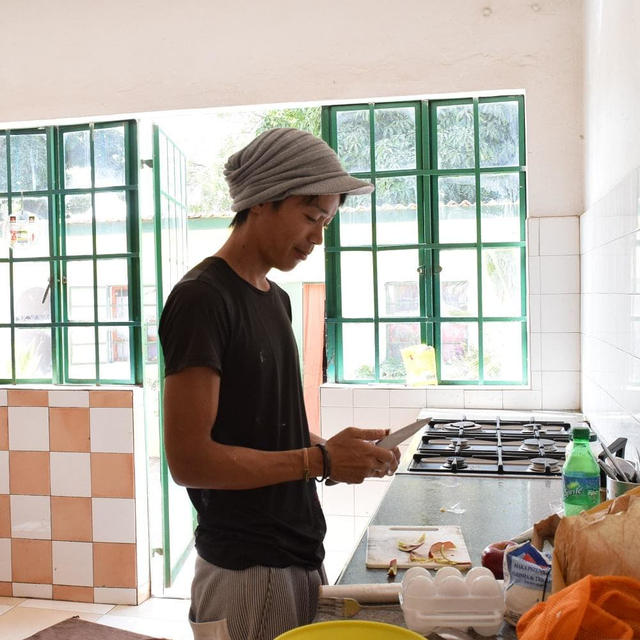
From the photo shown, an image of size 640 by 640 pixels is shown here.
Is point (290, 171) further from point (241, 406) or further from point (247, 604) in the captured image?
point (247, 604)

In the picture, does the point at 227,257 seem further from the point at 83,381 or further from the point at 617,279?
the point at 83,381

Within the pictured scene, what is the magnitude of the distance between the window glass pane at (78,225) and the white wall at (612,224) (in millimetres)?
2337

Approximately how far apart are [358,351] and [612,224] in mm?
1491

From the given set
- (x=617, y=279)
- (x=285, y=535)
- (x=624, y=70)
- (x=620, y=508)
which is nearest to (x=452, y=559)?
(x=285, y=535)

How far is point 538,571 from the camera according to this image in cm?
104

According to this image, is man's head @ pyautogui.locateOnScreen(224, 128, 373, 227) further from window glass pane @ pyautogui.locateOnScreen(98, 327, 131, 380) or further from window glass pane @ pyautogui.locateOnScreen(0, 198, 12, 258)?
window glass pane @ pyautogui.locateOnScreen(0, 198, 12, 258)

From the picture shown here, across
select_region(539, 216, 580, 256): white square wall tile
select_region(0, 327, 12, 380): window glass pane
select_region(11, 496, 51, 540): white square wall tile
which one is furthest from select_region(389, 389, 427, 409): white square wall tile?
select_region(0, 327, 12, 380): window glass pane

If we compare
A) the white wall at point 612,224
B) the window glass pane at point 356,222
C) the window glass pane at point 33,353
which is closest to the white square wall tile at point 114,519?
the window glass pane at point 33,353

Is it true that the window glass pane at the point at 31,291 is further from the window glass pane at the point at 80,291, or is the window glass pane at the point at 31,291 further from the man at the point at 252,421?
the man at the point at 252,421

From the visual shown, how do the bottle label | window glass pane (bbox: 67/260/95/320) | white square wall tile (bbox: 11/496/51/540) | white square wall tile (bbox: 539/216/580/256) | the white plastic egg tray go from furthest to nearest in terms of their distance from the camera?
window glass pane (bbox: 67/260/95/320) → white square wall tile (bbox: 11/496/51/540) → white square wall tile (bbox: 539/216/580/256) → the bottle label → the white plastic egg tray

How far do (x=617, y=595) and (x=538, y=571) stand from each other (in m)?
0.25

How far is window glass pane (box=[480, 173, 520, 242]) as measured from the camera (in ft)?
10.7

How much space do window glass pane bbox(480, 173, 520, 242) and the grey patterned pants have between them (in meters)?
2.34

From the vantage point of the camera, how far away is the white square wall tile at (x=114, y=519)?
346cm
